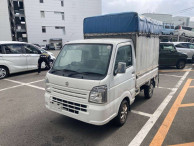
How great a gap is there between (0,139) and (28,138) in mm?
605

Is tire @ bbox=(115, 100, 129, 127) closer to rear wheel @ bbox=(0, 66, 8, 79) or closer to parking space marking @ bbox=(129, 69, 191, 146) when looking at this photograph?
parking space marking @ bbox=(129, 69, 191, 146)

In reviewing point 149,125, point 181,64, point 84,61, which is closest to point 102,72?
point 84,61

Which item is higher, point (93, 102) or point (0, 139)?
point (93, 102)

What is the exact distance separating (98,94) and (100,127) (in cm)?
124

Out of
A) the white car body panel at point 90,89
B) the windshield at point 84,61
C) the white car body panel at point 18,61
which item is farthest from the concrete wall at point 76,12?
the white car body panel at point 90,89

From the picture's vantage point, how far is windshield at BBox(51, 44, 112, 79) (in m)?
A: 3.47

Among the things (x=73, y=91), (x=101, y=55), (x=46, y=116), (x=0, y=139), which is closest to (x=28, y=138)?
(x=0, y=139)

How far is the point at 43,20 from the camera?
4766 cm

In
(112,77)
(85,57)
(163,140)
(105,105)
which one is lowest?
(163,140)

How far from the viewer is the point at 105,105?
128 inches

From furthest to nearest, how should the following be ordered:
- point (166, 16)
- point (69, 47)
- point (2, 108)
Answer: point (166, 16) < point (2, 108) < point (69, 47)

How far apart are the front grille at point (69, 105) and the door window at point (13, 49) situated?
668cm

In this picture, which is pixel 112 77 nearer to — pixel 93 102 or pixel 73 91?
pixel 93 102

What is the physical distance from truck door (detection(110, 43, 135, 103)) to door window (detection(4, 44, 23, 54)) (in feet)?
24.2
